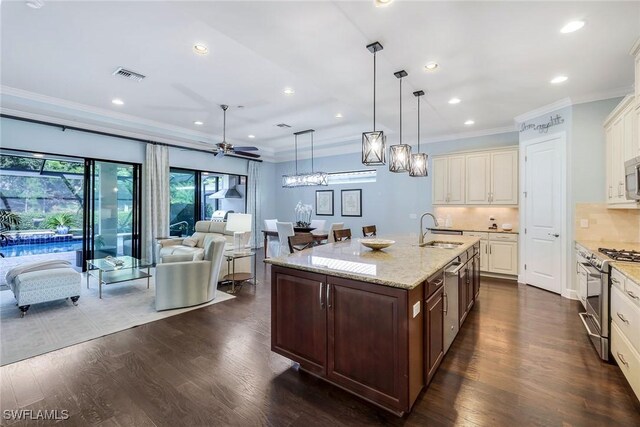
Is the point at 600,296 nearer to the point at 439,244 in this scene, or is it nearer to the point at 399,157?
the point at 439,244

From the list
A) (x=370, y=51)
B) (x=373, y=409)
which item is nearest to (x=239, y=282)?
(x=373, y=409)

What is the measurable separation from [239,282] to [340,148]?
462cm

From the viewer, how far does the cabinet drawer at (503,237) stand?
17.0 feet

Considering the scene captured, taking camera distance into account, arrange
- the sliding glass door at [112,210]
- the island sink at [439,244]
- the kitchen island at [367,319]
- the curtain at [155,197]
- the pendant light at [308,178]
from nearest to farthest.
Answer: the kitchen island at [367,319] → the island sink at [439,244] → the sliding glass door at [112,210] → the curtain at [155,197] → the pendant light at [308,178]

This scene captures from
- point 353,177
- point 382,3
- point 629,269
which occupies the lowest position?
point 629,269

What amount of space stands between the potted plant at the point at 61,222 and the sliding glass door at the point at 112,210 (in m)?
0.24

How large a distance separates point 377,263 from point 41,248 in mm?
6287

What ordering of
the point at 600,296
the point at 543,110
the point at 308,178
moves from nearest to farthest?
the point at 600,296, the point at 543,110, the point at 308,178

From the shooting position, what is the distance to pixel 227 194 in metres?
8.15

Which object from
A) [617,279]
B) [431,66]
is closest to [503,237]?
[617,279]

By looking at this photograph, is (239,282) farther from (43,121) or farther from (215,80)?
(43,121)

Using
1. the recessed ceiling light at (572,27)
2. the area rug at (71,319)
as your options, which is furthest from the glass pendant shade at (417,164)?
the area rug at (71,319)

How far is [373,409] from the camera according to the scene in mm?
1940

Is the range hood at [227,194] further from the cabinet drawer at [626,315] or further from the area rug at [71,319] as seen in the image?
the cabinet drawer at [626,315]
